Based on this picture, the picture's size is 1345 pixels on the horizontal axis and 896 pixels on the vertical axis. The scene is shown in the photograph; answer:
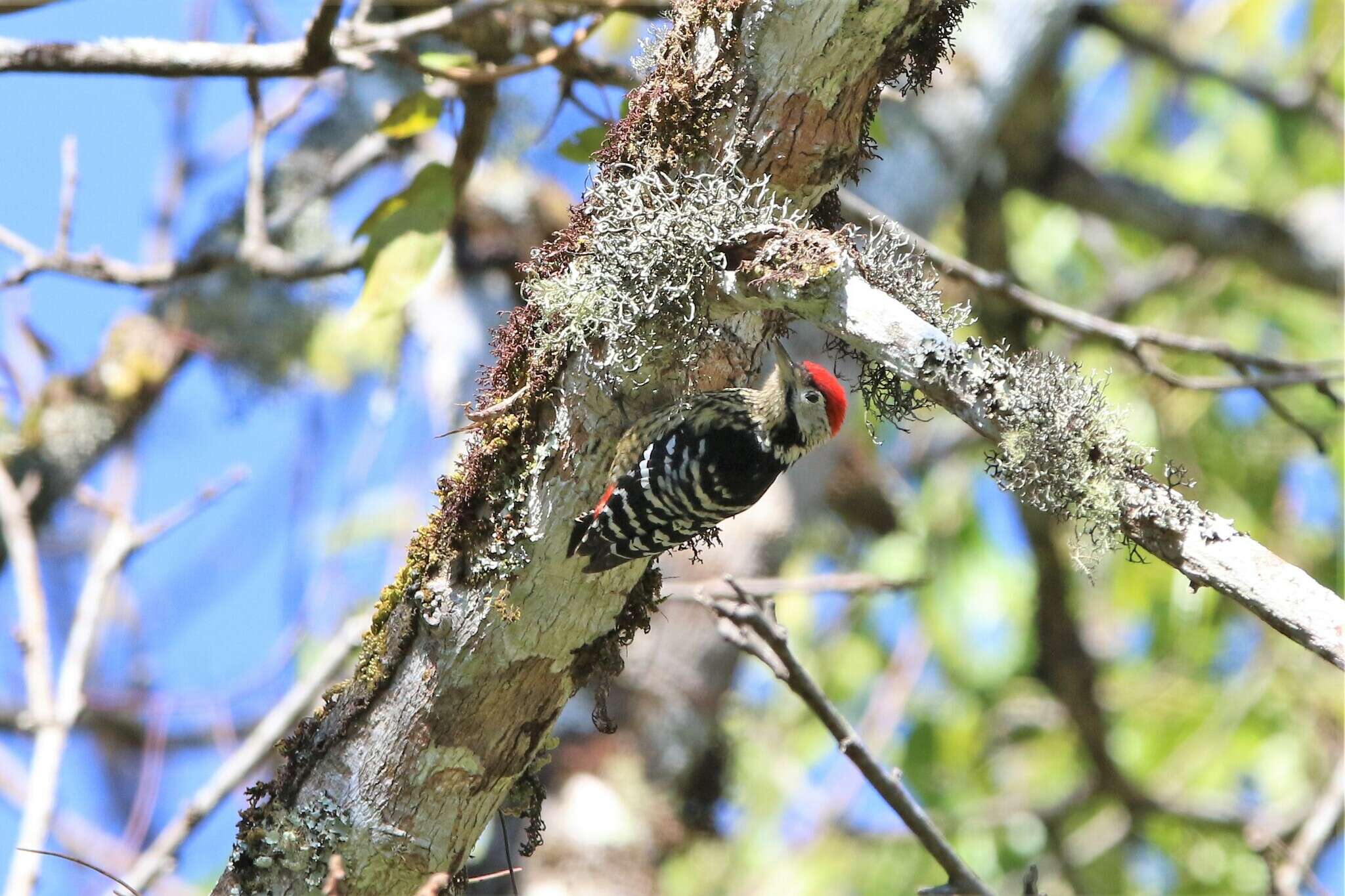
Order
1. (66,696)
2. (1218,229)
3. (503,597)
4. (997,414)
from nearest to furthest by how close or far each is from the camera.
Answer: (997,414), (503,597), (66,696), (1218,229)

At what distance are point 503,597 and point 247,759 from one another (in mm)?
1795

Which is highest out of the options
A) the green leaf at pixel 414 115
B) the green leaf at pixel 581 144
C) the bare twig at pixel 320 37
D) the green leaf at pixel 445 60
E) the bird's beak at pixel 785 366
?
the green leaf at pixel 445 60

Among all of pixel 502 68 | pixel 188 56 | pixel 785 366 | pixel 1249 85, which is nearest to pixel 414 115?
pixel 502 68

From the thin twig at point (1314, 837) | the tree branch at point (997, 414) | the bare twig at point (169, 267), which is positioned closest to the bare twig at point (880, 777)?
the tree branch at point (997, 414)

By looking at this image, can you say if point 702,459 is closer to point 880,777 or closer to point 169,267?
point 880,777

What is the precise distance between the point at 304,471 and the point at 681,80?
153 inches

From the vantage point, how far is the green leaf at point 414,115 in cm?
326

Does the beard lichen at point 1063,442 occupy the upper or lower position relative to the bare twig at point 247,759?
upper

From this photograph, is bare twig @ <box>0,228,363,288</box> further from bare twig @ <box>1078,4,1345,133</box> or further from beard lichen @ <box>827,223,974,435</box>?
bare twig @ <box>1078,4,1345,133</box>

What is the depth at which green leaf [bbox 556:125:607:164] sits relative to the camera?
9.88 feet

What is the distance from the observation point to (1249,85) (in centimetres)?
571

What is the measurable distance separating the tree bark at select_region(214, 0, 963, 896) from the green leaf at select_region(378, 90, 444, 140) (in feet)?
4.05

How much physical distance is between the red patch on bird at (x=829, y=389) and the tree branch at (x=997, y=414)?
100cm

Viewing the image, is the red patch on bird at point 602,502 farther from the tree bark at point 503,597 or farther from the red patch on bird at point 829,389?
the red patch on bird at point 829,389
